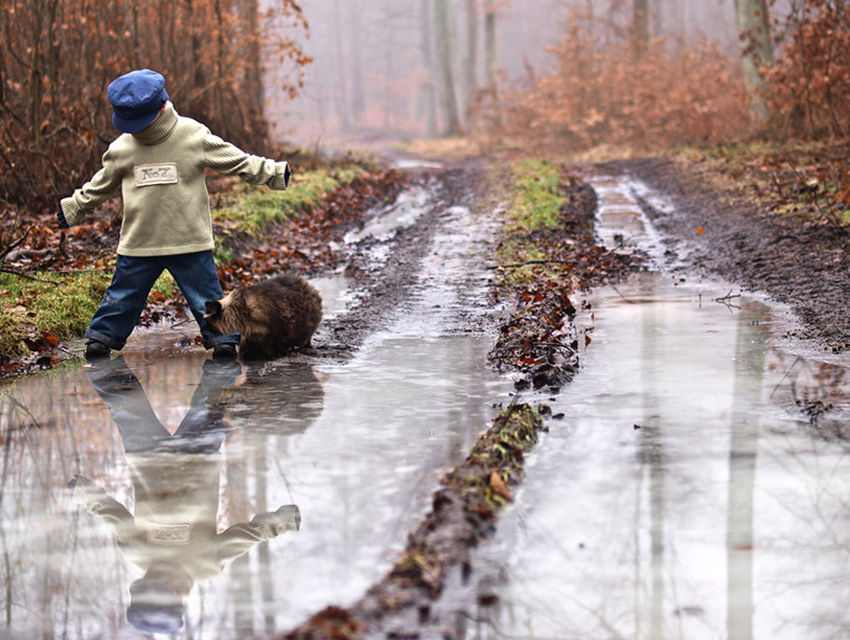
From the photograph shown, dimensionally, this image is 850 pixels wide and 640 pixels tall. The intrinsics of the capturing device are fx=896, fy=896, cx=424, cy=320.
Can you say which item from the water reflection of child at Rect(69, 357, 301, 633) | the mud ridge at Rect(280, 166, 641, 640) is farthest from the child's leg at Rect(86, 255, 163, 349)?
the mud ridge at Rect(280, 166, 641, 640)

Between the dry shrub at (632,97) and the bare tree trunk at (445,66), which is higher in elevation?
the bare tree trunk at (445,66)

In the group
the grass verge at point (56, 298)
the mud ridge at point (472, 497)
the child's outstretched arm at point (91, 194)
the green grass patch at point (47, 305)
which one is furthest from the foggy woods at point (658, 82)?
the mud ridge at point (472, 497)

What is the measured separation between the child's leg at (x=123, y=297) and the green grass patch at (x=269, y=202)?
5.35 metres

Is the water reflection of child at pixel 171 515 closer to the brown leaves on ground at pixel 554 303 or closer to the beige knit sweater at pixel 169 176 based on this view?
the beige knit sweater at pixel 169 176

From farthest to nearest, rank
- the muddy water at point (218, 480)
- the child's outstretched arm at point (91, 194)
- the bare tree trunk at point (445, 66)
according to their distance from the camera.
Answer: the bare tree trunk at point (445, 66)
the child's outstretched arm at point (91, 194)
the muddy water at point (218, 480)

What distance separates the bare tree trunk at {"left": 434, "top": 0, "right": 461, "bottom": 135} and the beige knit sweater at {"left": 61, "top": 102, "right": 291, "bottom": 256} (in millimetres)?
36374

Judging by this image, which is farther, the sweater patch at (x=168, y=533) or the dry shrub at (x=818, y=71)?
the dry shrub at (x=818, y=71)

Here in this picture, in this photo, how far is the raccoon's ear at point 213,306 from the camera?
22.7 ft

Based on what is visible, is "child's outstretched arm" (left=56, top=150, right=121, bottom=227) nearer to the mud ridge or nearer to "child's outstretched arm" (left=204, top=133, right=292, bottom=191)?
"child's outstretched arm" (left=204, top=133, right=292, bottom=191)

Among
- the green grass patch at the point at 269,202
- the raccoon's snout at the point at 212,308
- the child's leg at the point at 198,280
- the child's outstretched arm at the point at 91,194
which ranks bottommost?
the raccoon's snout at the point at 212,308

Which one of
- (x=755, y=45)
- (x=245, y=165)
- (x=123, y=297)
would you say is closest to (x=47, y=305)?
(x=123, y=297)

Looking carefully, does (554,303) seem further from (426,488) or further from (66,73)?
(66,73)

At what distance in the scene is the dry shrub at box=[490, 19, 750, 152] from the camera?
2592 cm

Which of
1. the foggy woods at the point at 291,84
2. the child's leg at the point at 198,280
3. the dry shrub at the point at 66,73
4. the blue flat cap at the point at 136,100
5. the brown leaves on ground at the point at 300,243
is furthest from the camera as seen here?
the foggy woods at the point at 291,84
